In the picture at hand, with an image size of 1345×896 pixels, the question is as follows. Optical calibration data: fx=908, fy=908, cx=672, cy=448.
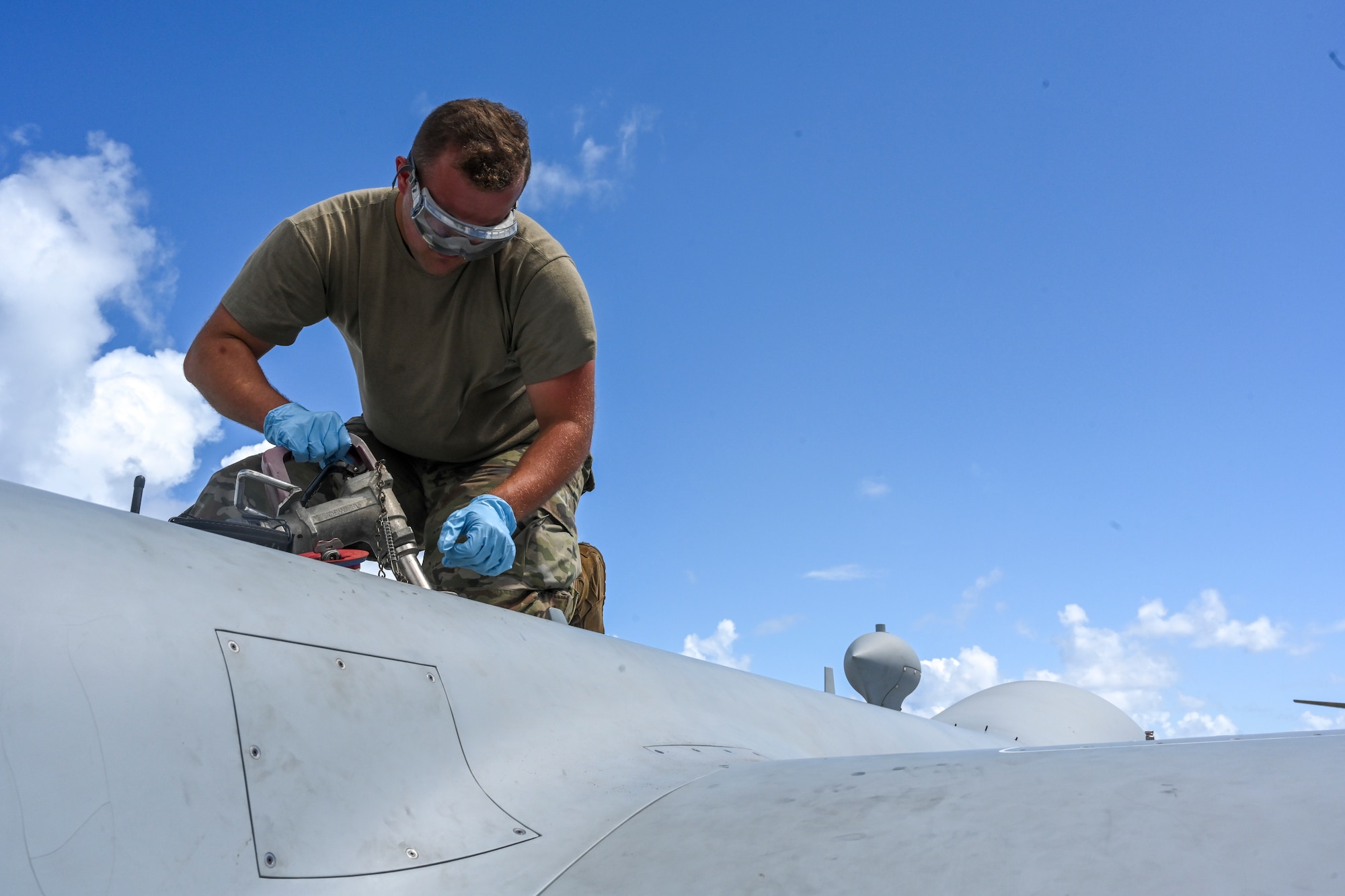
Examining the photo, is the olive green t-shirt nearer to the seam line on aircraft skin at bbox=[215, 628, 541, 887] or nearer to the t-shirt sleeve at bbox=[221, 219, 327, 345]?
the t-shirt sleeve at bbox=[221, 219, 327, 345]

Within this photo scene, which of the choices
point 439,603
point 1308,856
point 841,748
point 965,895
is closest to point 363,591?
point 439,603

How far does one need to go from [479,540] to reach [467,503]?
2.24 feet

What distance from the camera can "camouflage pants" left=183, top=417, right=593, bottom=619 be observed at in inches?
110

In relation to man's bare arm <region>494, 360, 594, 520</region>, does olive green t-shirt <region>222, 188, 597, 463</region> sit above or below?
above

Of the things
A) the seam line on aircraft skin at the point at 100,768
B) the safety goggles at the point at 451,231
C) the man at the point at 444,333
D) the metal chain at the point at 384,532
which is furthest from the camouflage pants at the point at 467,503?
the seam line on aircraft skin at the point at 100,768

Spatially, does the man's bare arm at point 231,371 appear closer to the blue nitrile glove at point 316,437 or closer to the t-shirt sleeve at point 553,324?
the blue nitrile glove at point 316,437

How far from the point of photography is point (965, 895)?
1.01 meters

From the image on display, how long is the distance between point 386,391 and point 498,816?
6.00ft

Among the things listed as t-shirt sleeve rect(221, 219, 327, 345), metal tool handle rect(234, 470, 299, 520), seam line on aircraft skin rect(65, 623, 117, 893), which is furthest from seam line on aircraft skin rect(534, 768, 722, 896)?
t-shirt sleeve rect(221, 219, 327, 345)

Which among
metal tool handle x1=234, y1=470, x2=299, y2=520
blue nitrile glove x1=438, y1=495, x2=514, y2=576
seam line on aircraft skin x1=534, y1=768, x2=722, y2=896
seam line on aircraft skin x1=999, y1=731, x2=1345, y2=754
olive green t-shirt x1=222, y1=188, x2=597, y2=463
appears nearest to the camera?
seam line on aircraft skin x1=534, y1=768, x2=722, y2=896

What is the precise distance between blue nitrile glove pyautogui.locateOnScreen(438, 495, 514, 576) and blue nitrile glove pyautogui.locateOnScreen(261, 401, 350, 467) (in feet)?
1.18

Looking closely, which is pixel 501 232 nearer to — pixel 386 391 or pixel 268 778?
pixel 386 391

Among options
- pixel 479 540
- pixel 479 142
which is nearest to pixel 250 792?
→ pixel 479 540

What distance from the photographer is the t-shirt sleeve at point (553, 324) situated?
2.79 metres
